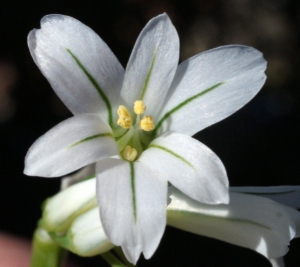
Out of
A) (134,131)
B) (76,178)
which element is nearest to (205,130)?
(76,178)

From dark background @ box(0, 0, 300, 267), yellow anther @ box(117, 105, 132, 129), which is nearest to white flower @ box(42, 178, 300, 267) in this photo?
yellow anther @ box(117, 105, 132, 129)

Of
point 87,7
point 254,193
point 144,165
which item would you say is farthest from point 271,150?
point 144,165

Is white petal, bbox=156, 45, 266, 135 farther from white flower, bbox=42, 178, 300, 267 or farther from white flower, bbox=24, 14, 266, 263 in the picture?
white flower, bbox=42, 178, 300, 267

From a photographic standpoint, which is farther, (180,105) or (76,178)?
(76,178)

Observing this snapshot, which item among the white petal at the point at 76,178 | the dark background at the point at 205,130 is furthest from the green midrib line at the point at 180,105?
Result: the dark background at the point at 205,130

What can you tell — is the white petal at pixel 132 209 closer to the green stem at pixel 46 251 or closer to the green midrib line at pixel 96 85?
the green midrib line at pixel 96 85

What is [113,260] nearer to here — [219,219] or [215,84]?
[219,219]
